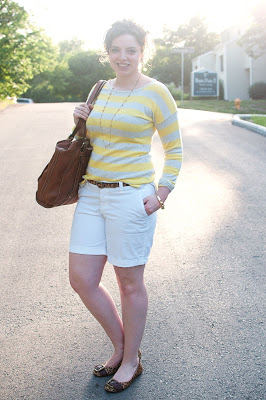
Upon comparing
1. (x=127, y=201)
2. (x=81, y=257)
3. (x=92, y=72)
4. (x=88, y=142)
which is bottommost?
(x=92, y=72)

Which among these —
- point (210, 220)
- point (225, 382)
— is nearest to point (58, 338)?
point (225, 382)

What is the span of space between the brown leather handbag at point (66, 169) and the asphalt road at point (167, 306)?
101cm

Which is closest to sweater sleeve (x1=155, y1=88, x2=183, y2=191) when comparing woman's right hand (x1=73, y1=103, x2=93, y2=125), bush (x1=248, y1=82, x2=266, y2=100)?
woman's right hand (x1=73, y1=103, x2=93, y2=125)

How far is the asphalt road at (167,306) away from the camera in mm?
3008

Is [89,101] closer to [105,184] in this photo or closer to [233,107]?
[105,184]

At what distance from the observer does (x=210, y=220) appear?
645cm

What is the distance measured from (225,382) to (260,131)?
12958mm

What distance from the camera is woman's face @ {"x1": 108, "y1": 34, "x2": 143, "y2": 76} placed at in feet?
9.21

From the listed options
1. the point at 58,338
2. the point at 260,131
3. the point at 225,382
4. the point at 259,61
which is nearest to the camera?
the point at 225,382

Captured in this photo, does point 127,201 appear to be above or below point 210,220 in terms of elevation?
above

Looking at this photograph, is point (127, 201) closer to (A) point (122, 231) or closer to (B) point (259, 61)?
(A) point (122, 231)

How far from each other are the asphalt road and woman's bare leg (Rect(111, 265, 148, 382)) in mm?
112

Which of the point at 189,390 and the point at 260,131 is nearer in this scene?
the point at 189,390

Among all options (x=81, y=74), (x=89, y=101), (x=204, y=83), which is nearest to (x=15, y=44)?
(x=204, y=83)
